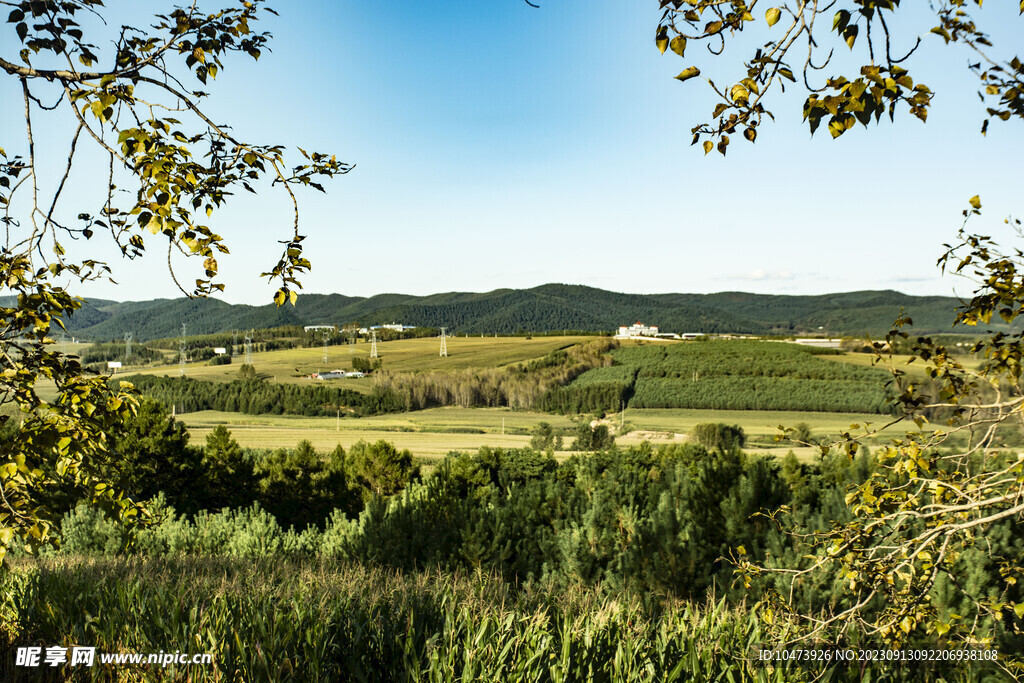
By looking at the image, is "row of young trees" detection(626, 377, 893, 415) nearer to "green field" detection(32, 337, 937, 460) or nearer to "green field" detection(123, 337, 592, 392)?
"green field" detection(32, 337, 937, 460)

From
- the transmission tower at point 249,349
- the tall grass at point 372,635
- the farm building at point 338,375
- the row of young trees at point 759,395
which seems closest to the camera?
the tall grass at point 372,635

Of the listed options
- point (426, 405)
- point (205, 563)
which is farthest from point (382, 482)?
point (205, 563)

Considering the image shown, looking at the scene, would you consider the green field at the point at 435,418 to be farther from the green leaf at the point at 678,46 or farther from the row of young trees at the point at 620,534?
the green leaf at the point at 678,46

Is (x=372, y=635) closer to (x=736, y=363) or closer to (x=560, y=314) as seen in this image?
(x=736, y=363)

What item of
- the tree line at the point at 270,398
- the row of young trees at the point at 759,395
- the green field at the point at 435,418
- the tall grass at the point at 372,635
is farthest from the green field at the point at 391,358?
the tall grass at the point at 372,635

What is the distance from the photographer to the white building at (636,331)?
41.8 metres

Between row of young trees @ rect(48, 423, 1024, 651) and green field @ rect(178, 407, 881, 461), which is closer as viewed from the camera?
row of young trees @ rect(48, 423, 1024, 651)

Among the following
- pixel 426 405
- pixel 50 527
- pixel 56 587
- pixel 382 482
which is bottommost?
pixel 382 482

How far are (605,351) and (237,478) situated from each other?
73.0 feet

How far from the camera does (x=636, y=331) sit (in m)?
43.5

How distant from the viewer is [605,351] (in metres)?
38.5

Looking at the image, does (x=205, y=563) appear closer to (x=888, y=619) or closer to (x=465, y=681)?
(x=465, y=681)

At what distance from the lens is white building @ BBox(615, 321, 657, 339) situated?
1647 inches

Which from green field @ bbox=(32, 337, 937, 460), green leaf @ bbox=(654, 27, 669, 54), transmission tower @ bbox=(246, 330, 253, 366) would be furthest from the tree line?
green leaf @ bbox=(654, 27, 669, 54)
